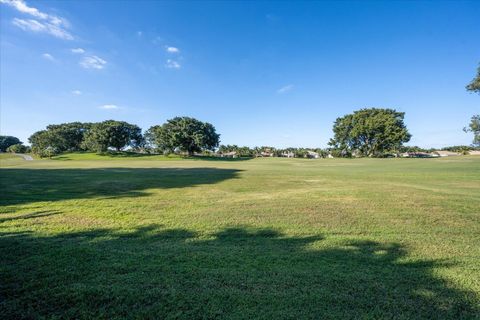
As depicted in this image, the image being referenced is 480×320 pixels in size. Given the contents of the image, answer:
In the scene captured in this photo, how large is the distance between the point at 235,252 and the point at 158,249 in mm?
1474

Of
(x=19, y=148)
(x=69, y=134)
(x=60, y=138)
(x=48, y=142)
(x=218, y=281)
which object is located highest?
(x=69, y=134)

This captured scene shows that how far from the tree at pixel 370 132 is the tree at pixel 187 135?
1580 inches

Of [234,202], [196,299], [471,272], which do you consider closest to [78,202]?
[234,202]

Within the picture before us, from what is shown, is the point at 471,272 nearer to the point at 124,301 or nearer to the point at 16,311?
the point at 124,301

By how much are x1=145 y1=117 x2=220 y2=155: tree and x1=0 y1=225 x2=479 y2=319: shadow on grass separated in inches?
2579

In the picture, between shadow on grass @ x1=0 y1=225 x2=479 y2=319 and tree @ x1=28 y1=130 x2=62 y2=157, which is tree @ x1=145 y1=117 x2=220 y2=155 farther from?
shadow on grass @ x1=0 y1=225 x2=479 y2=319

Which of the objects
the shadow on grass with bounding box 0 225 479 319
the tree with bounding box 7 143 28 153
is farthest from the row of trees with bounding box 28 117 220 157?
Result: the shadow on grass with bounding box 0 225 479 319

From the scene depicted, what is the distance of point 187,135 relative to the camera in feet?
232

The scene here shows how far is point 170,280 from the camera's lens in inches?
135

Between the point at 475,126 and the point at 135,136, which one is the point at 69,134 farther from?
the point at 475,126

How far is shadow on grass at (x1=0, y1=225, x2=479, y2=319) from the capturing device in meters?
2.85

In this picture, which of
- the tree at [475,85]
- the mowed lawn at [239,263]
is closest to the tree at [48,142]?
the mowed lawn at [239,263]

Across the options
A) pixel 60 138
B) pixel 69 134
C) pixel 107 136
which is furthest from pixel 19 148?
pixel 107 136

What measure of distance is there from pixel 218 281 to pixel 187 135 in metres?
69.6
